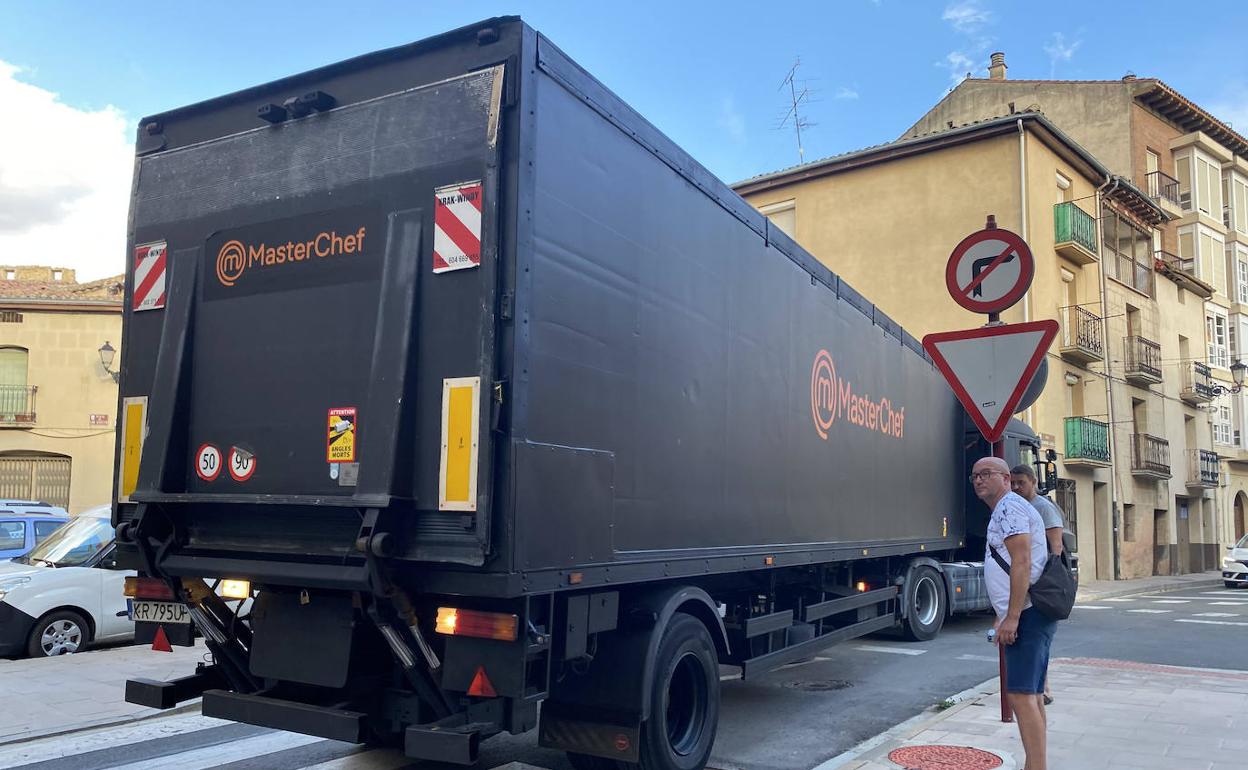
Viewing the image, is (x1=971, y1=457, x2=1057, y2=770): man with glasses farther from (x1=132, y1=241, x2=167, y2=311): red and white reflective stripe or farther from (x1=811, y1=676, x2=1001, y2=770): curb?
(x1=132, y1=241, x2=167, y2=311): red and white reflective stripe

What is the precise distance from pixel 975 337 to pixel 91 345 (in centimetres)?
2417

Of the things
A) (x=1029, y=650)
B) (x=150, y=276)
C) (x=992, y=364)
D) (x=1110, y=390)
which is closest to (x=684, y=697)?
(x=1029, y=650)

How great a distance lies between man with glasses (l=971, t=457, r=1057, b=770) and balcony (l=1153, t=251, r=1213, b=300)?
1194 inches

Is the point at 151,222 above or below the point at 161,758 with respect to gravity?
above

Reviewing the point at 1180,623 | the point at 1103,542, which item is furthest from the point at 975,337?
the point at 1103,542

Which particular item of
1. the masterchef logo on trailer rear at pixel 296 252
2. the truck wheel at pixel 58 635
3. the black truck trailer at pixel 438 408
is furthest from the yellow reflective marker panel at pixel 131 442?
the truck wheel at pixel 58 635

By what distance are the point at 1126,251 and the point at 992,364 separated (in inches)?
1068

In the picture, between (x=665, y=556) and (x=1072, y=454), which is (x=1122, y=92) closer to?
(x=1072, y=454)

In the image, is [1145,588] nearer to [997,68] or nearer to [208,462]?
[997,68]

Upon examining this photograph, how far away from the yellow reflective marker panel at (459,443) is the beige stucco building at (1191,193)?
2885cm

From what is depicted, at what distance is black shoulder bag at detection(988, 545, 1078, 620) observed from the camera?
4.86 metres

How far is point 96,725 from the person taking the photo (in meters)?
6.88

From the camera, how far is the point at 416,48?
470 centimetres

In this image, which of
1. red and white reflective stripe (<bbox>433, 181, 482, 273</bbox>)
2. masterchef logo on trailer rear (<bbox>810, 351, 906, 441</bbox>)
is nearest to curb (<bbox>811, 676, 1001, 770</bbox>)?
masterchef logo on trailer rear (<bbox>810, 351, 906, 441</bbox>)
